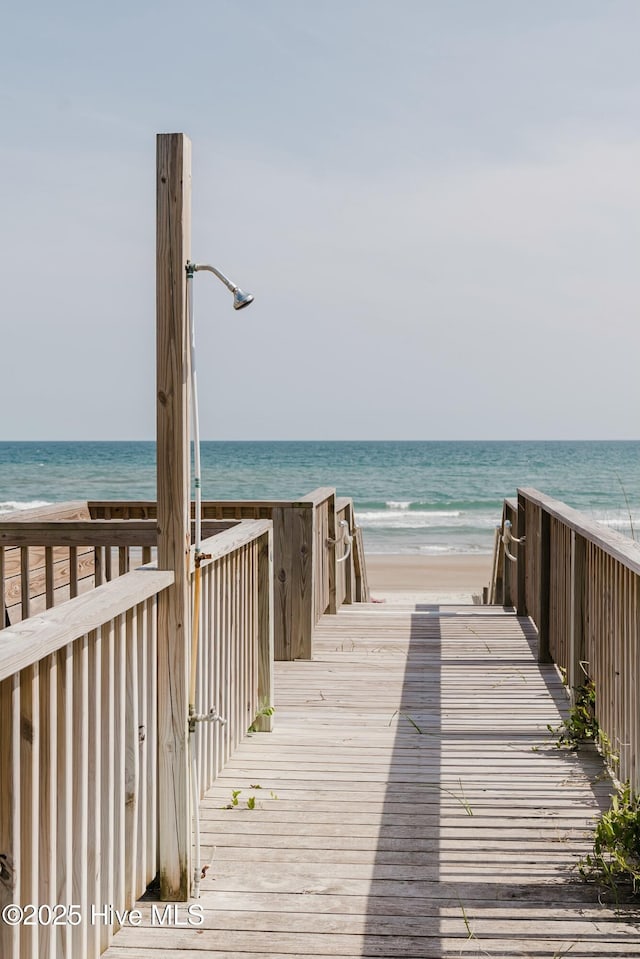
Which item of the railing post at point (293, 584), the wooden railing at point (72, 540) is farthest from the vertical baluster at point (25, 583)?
the railing post at point (293, 584)

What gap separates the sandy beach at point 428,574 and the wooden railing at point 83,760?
381 inches

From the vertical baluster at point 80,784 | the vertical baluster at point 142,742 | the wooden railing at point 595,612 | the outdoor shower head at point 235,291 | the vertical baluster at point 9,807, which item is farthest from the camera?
the wooden railing at point 595,612

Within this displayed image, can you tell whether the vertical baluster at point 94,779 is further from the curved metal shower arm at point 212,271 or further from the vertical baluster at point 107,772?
the curved metal shower arm at point 212,271

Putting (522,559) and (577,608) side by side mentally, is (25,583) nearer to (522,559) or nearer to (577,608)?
(577,608)

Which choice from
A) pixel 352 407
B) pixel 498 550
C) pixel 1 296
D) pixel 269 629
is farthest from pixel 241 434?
pixel 269 629

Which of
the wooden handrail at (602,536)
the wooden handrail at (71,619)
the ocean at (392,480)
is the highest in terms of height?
the wooden handrail at (602,536)

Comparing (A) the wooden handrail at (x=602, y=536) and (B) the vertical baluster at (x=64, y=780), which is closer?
(B) the vertical baluster at (x=64, y=780)

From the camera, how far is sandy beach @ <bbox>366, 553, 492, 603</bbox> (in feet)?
50.1

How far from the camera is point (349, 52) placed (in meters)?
11.3

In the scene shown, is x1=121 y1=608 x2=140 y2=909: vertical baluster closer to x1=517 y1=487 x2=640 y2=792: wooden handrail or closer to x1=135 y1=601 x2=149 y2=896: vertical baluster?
x1=135 y1=601 x2=149 y2=896: vertical baluster

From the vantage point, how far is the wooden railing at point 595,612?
3305mm

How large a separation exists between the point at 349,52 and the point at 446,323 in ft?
121

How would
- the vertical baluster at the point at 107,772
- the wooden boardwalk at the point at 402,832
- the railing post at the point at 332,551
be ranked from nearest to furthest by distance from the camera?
the vertical baluster at the point at 107,772
the wooden boardwalk at the point at 402,832
the railing post at the point at 332,551

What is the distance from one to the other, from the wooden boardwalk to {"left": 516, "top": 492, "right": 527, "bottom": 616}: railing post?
1955mm
